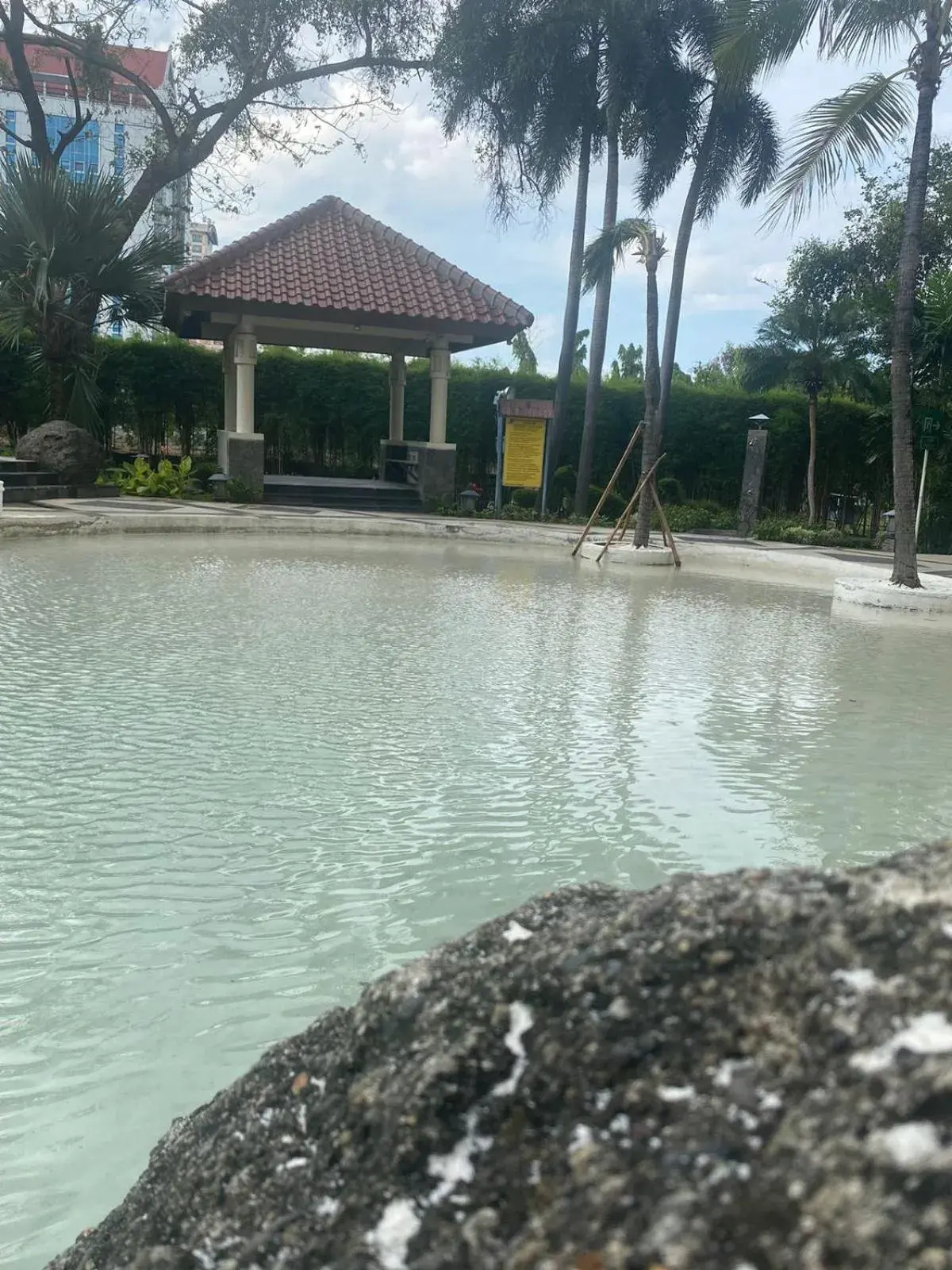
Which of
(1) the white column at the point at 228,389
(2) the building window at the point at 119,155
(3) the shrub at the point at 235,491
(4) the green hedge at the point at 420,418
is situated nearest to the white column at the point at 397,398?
(4) the green hedge at the point at 420,418

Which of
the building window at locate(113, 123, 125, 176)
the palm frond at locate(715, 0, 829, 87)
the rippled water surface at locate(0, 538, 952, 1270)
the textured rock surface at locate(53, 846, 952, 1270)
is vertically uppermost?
the building window at locate(113, 123, 125, 176)

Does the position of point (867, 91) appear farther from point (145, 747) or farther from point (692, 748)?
point (145, 747)

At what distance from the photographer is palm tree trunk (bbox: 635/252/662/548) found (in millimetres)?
12820

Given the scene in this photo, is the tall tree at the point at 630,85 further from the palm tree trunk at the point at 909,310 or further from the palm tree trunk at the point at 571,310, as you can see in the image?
the palm tree trunk at the point at 909,310

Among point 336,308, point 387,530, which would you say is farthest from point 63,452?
point 387,530

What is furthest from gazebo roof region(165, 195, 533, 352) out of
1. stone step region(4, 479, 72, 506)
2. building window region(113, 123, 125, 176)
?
stone step region(4, 479, 72, 506)

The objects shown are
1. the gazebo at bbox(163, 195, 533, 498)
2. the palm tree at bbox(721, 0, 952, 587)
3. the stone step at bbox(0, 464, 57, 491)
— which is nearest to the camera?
the palm tree at bbox(721, 0, 952, 587)

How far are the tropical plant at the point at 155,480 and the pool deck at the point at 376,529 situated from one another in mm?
676

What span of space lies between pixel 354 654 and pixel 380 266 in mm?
14905

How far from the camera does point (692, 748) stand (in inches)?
180

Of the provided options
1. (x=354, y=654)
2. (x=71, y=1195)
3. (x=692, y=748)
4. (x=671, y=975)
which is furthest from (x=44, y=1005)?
(x=354, y=654)

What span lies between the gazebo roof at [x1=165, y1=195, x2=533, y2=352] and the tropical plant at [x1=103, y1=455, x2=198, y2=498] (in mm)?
2699

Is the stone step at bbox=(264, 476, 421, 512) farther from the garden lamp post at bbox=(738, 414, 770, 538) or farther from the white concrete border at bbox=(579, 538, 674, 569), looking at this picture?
the white concrete border at bbox=(579, 538, 674, 569)

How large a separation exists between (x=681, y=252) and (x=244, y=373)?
899 cm
